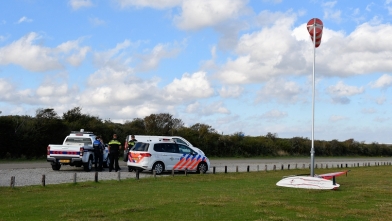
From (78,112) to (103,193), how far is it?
107 ft

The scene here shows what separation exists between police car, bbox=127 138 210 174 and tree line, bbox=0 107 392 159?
15992mm

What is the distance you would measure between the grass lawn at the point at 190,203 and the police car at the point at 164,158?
23.8 ft

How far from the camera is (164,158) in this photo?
25844mm

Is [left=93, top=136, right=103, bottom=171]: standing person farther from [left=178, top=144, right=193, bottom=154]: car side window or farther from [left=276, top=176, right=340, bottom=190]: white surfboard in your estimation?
[left=276, top=176, right=340, bottom=190]: white surfboard

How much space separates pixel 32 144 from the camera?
131ft

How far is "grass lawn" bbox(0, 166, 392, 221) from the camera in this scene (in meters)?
11.2

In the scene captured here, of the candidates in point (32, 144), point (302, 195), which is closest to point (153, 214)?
point (302, 195)

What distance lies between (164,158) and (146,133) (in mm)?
23933

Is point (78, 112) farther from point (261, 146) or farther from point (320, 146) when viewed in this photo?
point (320, 146)

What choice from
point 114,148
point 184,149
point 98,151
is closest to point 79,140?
point 98,151

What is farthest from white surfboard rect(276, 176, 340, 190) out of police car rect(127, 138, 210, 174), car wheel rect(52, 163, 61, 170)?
car wheel rect(52, 163, 61, 170)

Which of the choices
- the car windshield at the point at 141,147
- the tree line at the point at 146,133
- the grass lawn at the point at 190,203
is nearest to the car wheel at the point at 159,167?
the car windshield at the point at 141,147

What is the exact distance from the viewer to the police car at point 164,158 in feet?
83.5

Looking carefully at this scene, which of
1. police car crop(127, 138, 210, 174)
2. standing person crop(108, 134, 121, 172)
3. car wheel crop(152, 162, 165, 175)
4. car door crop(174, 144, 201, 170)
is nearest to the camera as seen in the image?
police car crop(127, 138, 210, 174)
